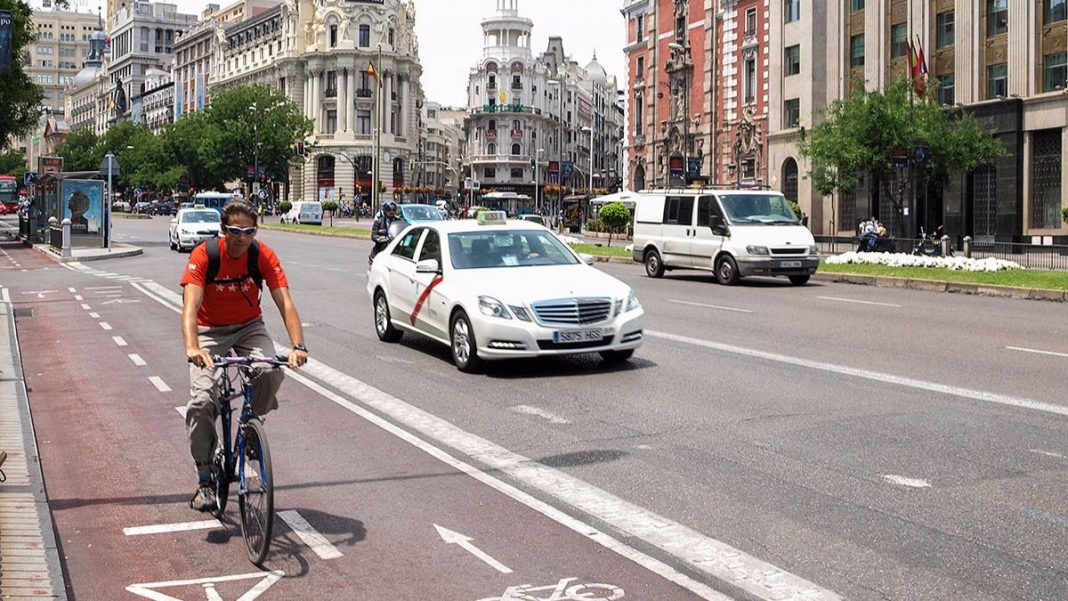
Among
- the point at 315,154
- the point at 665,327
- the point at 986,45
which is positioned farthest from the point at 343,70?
the point at 665,327

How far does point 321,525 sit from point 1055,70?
41539 millimetres

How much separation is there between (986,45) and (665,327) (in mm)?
33602

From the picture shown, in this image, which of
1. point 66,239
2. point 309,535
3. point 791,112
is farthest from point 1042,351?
point 791,112

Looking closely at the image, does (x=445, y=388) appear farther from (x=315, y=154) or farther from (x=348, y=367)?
(x=315, y=154)

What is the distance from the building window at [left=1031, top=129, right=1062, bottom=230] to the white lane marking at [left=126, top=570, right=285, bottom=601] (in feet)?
136

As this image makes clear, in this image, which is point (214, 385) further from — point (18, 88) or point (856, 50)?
point (856, 50)

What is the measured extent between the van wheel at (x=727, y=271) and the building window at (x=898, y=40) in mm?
27545

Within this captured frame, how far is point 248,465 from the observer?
627 centimetres

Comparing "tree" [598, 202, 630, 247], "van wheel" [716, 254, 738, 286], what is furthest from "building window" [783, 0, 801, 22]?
"van wheel" [716, 254, 738, 286]

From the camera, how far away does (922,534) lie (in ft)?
21.2

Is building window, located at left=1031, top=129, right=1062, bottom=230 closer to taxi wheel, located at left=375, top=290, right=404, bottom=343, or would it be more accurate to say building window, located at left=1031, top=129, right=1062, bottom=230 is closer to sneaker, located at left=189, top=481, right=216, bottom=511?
taxi wheel, located at left=375, top=290, right=404, bottom=343

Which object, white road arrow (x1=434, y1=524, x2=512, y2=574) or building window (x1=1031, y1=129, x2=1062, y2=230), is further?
building window (x1=1031, y1=129, x2=1062, y2=230)

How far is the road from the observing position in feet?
19.4

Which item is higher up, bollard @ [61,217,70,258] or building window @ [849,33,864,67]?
building window @ [849,33,864,67]
